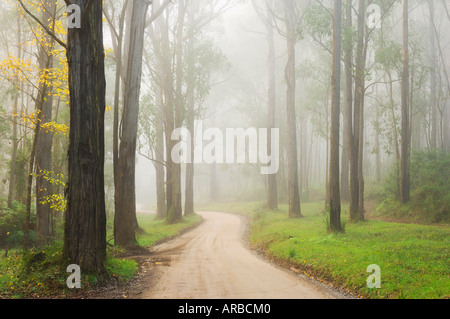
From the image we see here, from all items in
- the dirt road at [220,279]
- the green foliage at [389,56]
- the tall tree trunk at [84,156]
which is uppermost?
the green foliage at [389,56]

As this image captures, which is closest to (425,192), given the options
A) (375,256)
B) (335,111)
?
(335,111)

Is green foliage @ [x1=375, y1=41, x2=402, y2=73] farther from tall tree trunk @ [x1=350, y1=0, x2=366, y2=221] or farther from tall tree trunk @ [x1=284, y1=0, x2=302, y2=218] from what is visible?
tall tree trunk @ [x1=284, y1=0, x2=302, y2=218]

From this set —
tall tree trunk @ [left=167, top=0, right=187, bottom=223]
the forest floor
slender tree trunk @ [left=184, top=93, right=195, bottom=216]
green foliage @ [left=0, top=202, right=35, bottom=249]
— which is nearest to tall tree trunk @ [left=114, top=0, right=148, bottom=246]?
the forest floor

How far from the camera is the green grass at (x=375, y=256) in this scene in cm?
613

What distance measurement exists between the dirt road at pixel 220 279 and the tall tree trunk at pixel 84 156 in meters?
1.41

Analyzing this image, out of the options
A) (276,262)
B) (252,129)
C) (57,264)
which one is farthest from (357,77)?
(252,129)

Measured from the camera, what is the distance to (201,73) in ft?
78.5

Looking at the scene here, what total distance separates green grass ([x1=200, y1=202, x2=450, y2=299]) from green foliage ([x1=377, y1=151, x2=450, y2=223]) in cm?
388

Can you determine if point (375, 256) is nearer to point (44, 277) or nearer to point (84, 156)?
point (84, 156)

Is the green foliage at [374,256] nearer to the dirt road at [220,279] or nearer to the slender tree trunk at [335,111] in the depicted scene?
the dirt road at [220,279]

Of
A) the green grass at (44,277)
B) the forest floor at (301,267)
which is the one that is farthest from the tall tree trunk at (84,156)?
the forest floor at (301,267)

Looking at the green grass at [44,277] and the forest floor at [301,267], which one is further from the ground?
the green grass at [44,277]

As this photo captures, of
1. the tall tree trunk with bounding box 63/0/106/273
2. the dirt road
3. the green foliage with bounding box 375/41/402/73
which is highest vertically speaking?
the green foliage with bounding box 375/41/402/73

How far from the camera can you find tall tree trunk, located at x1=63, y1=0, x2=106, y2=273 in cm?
648
